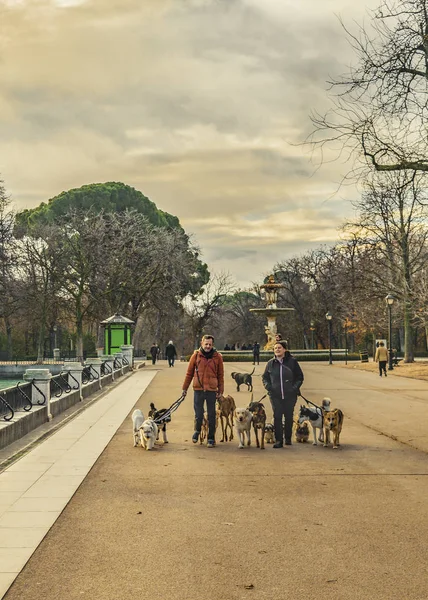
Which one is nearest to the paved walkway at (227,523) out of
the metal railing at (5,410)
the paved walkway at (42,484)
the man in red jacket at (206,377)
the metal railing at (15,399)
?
the paved walkway at (42,484)

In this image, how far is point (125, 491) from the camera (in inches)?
351

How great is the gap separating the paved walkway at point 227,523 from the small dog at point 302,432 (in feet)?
1.26

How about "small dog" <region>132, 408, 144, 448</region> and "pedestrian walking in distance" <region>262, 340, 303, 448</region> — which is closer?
"pedestrian walking in distance" <region>262, 340, 303, 448</region>

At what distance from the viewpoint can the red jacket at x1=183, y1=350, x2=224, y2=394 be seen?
41.9 feet

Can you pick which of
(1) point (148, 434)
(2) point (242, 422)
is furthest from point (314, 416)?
(1) point (148, 434)

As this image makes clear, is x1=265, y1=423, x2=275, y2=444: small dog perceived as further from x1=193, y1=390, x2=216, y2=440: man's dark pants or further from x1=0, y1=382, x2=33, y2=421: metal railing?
x1=0, y1=382, x2=33, y2=421: metal railing

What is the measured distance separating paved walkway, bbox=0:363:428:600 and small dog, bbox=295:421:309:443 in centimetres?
38

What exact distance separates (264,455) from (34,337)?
7180 centimetres

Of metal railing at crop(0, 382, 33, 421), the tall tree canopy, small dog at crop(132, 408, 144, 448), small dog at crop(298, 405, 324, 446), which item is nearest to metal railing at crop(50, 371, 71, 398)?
metal railing at crop(0, 382, 33, 421)

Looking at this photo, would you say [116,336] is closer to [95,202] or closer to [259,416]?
[95,202]

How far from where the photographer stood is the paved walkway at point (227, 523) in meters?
5.53

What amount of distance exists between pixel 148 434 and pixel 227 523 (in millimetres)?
5099

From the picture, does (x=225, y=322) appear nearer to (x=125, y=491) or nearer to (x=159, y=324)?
(x=159, y=324)

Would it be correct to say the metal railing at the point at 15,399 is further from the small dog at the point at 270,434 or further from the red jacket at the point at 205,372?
the small dog at the point at 270,434
